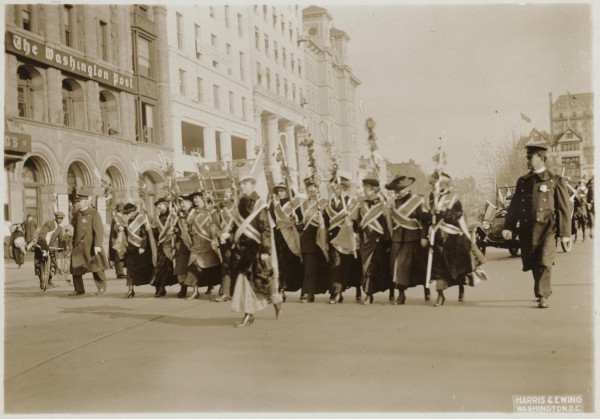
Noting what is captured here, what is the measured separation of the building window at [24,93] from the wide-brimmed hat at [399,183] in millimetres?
16586

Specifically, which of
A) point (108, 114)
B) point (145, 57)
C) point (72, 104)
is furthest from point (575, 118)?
point (145, 57)

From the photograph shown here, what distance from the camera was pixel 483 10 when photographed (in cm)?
858

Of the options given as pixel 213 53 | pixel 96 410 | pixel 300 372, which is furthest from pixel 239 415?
pixel 213 53

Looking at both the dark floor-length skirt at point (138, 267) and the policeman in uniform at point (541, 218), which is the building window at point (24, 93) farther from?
the policeman in uniform at point (541, 218)

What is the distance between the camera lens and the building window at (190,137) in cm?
2997

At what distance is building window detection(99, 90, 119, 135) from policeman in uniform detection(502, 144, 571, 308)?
22055mm

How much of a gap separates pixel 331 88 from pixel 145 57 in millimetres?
15418

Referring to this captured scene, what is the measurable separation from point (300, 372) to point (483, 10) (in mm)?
5599

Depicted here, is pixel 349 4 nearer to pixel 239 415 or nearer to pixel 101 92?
pixel 239 415

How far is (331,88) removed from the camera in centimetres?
1655

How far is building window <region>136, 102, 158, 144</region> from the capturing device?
96.3 feet

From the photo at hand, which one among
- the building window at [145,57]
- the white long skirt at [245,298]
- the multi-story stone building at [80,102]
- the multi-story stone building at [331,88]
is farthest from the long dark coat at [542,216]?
the building window at [145,57]

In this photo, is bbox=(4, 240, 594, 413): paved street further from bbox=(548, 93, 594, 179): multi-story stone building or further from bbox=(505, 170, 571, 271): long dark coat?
bbox=(548, 93, 594, 179): multi-story stone building

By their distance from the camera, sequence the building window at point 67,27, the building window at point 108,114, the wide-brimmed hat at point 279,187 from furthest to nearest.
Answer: the building window at point 108,114, the building window at point 67,27, the wide-brimmed hat at point 279,187
